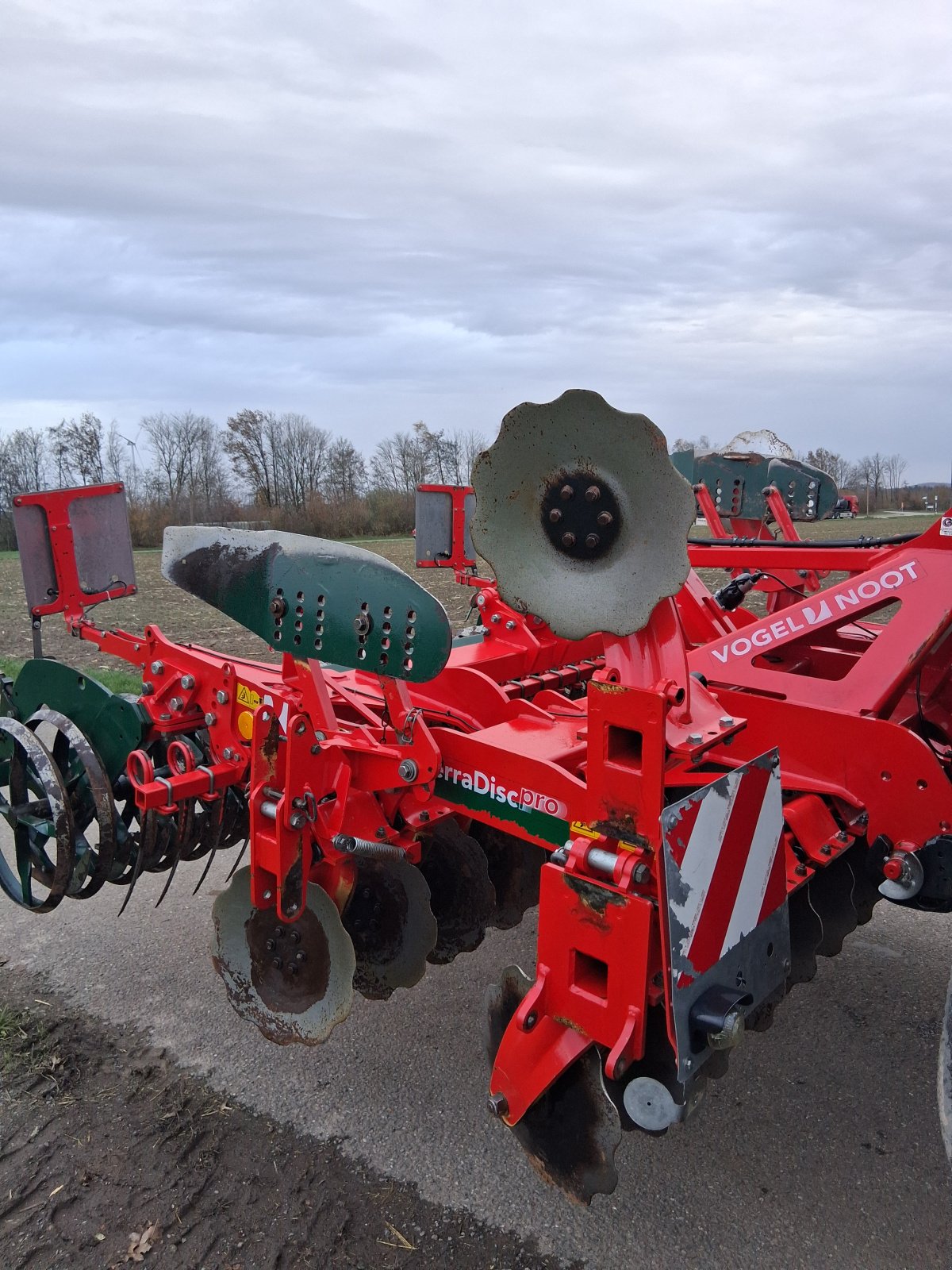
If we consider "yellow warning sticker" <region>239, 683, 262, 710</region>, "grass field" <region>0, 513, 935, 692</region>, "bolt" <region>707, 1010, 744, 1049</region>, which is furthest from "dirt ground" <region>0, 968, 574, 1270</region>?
"grass field" <region>0, 513, 935, 692</region>

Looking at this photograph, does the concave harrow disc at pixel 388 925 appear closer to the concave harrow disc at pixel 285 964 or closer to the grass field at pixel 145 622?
the concave harrow disc at pixel 285 964

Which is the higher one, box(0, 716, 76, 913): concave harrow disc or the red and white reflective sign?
the red and white reflective sign

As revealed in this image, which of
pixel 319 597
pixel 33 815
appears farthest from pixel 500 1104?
pixel 33 815

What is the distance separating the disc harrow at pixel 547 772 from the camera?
1.93m

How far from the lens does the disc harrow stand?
6.33 ft

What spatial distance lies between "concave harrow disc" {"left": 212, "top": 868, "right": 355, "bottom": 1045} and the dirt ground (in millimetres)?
300

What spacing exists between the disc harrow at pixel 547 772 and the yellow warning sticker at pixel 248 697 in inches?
0.6

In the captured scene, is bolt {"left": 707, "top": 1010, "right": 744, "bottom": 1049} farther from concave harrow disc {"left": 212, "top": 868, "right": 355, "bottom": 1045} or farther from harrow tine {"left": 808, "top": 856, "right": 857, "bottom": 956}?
concave harrow disc {"left": 212, "top": 868, "right": 355, "bottom": 1045}

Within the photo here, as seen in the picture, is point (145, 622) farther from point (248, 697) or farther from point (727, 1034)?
point (727, 1034)

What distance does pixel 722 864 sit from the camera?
2012 millimetres

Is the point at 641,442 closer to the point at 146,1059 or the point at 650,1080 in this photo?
the point at 650,1080

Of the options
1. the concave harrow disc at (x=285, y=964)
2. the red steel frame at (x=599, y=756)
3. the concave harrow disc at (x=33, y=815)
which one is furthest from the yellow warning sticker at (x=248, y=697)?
the concave harrow disc at (x=33, y=815)

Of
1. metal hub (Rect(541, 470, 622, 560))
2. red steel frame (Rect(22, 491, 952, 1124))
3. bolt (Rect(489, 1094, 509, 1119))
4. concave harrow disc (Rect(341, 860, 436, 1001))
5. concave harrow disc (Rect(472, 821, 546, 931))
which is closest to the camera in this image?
metal hub (Rect(541, 470, 622, 560))

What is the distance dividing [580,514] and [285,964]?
1762 mm
